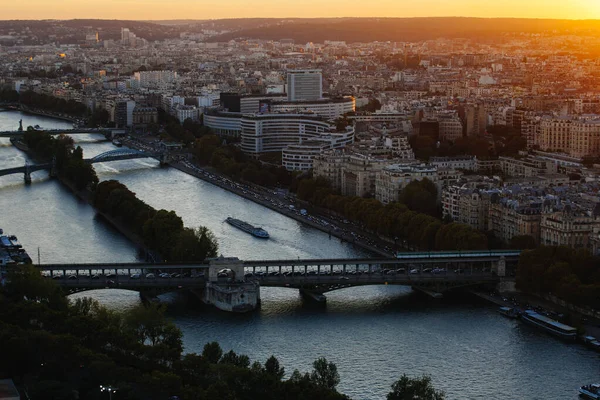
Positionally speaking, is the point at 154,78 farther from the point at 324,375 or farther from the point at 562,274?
the point at 324,375

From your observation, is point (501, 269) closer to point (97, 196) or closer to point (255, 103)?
point (97, 196)

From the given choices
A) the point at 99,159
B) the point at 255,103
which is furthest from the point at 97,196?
the point at 255,103

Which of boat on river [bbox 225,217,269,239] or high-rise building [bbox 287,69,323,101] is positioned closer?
boat on river [bbox 225,217,269,239]

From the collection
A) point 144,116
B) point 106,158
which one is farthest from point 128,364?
point 144,116

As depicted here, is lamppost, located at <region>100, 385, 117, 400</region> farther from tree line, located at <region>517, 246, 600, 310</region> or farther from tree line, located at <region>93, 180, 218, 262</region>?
tree line, located at <region>517, 246, 600, 310</region>

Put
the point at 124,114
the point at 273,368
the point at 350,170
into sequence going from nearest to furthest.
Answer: the point at 273,368 < the point at 350,170 < the point at 124,114

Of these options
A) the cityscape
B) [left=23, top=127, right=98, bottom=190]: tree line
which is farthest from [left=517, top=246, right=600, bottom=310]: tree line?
[left=23, top=127, right=98, bottom=190]: tree line

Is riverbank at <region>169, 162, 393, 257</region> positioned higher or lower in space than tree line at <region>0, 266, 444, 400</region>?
lower
